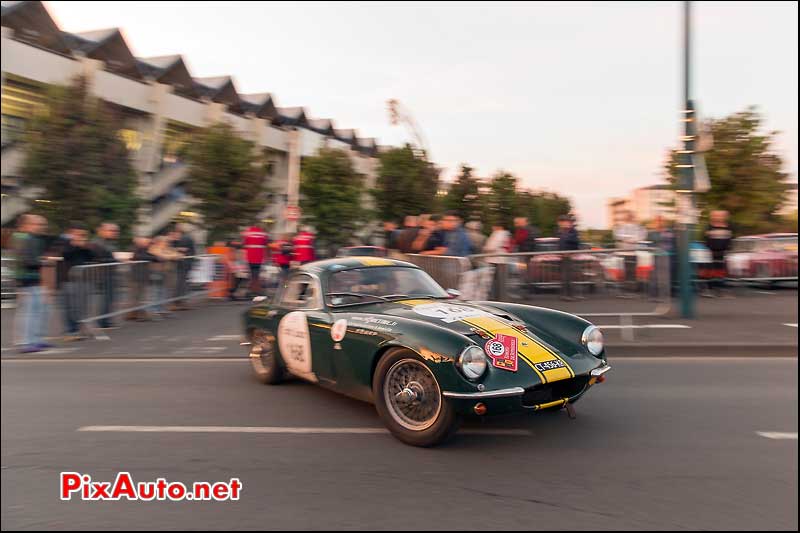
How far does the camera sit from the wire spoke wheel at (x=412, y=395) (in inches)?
173

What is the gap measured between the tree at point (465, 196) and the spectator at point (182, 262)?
2435 centimetres

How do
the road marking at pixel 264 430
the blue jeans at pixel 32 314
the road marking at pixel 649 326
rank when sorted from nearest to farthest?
the road marking at pixel 264 430, the road marking at pixel 649 326, the blue jeans at pixel 32 314

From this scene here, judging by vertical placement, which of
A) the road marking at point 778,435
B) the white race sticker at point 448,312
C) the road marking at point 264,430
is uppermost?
the white race sticker at point 448,312

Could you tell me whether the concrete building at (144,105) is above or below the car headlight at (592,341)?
above

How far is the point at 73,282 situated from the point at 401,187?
77.3 feet

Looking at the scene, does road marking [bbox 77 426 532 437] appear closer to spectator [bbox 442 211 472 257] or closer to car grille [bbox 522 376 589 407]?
car grille [bbox 522 376 589 407]

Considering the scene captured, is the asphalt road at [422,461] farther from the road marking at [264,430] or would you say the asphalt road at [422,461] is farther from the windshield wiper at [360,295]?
the windshield wiper at [360,295]

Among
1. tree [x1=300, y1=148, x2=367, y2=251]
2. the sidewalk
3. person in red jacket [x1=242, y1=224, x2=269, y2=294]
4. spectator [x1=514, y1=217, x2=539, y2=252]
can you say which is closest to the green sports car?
the sidewalk

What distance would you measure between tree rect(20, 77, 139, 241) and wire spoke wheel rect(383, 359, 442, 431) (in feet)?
70.5

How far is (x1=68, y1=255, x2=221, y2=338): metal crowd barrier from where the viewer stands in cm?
998

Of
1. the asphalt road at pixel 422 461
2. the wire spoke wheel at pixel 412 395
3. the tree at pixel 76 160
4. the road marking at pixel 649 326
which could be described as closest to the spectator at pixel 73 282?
the asphalt road at pixel 422 461

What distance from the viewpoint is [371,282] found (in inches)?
226

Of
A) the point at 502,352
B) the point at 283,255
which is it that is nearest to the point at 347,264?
the point at 502,352

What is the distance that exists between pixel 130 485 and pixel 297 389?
2555 mm
